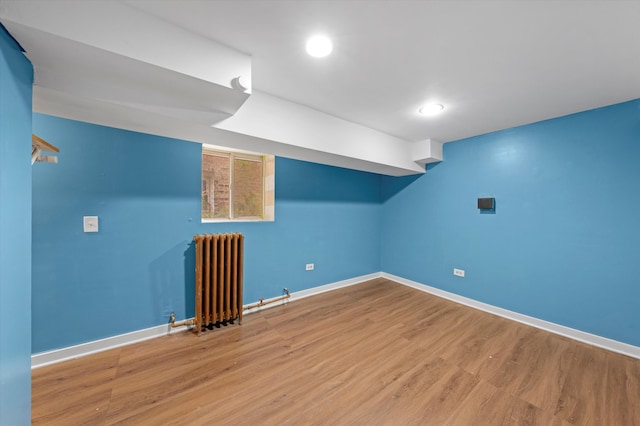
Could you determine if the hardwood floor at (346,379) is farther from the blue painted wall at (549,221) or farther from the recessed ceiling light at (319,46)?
the recessed ceiling light at (319,46)

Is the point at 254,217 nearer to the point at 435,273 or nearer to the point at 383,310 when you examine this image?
the point at 383,310

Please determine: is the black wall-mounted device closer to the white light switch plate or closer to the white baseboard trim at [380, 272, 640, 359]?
the white baseboard trim at [380, 272, 640, 359]

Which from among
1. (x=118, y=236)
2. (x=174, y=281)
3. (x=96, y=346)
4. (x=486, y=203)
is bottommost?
(x=96, y=346)

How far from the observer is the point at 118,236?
2.21m

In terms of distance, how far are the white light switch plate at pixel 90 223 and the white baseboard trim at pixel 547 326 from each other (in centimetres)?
428

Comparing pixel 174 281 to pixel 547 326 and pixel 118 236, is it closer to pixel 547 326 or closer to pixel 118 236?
pixel 118 236

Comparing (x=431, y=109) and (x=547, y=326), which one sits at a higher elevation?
(x=431, y=109)

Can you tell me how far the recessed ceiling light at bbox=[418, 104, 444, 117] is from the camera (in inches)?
94.7

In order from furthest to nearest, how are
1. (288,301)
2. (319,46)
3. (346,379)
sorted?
(288,301)
(346,379)
(319,46)

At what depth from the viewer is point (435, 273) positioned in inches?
147

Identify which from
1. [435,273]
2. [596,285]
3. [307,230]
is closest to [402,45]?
[307,230]

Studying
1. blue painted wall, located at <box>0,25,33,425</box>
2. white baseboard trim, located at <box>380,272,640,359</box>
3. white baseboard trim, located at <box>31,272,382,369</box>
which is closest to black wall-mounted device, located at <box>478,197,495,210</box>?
white baseboard trim, located at <box>380,272,640,359</box>

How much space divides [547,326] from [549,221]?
1198 mm

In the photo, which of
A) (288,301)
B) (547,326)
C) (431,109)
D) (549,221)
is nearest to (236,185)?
(288,301)
